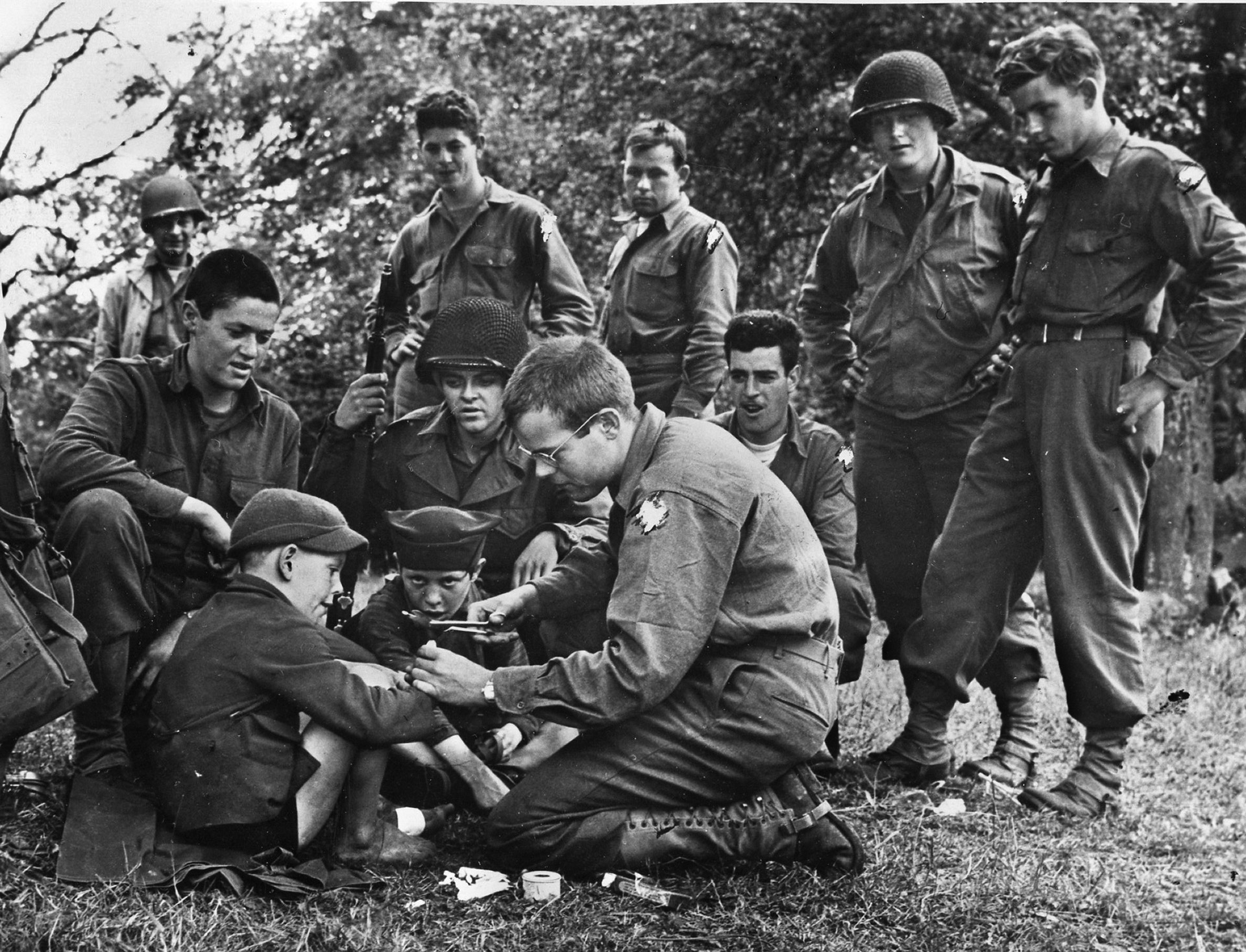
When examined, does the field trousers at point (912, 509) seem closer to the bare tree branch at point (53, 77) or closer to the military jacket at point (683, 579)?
the military jacket at point (683, 579)

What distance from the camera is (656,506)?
3.58 metres

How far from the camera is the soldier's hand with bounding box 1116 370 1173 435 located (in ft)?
15.4

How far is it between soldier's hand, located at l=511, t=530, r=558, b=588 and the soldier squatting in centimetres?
2

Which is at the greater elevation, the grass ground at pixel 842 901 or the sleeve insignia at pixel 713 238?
the sleeve insignia at pixel 713 238

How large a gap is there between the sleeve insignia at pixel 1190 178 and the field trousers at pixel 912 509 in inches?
45.2

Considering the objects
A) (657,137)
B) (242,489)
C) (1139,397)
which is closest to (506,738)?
(242,489)

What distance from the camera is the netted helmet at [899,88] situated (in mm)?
5301

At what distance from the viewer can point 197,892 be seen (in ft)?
11.3

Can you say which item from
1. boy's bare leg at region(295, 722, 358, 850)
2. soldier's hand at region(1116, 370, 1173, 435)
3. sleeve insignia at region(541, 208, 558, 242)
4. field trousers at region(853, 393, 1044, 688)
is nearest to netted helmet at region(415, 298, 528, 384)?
sleeve insignia at region(541, 208, 558, 242)

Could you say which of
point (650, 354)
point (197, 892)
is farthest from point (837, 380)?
point (197, 892)

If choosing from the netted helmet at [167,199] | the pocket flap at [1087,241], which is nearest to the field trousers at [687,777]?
the pocket flap at [1087,241]

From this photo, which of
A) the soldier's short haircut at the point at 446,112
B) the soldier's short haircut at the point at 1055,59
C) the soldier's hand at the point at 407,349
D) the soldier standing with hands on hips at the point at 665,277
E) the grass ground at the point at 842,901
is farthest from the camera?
the soldier standing with hands on hips at the point at 665,277

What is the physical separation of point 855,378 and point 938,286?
57 centimetres

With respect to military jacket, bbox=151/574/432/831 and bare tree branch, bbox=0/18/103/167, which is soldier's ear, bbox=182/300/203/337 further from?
military jacket, bbox=151/574/432/831
